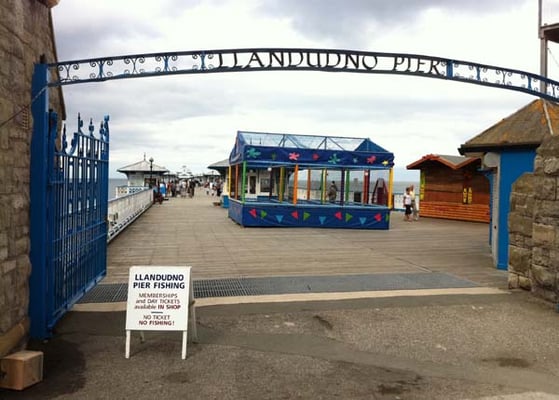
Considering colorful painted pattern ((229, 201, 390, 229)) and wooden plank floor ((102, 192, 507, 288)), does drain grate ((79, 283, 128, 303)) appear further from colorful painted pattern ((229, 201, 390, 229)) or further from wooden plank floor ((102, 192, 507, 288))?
colorful painted pattern ((229, 201, 390, 229))

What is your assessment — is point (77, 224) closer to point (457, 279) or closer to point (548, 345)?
point (548, 345)

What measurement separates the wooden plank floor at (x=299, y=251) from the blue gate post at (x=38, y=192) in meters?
3.32

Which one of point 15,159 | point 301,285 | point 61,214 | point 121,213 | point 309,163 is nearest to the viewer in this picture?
point 15,159

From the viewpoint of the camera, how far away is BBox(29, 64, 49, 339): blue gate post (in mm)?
5180

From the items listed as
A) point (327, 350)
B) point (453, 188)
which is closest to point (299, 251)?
point (327, 350)

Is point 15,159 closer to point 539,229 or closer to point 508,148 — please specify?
point 539,229

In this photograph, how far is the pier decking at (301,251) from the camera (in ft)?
31.6

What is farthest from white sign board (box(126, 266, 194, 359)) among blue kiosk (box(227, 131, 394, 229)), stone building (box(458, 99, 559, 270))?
blue kiosk (box(227, 131, 394, 229))

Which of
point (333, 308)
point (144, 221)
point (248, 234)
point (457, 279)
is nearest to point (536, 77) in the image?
point (457, 279)

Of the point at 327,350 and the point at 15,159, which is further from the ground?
the point at 15,159

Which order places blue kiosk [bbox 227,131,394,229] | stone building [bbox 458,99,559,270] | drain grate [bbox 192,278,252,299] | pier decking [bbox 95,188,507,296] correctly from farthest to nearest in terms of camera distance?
1. blue kiosk [bbox 227,131,394,229]
2. stone building [bbox 458,99,559,270]
3. pier decking [bbox 95,188,507,296]
4. drain grate [bbox 192,278,252,299]

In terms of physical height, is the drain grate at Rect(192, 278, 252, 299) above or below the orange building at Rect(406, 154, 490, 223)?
below

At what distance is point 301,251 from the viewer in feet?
39.9

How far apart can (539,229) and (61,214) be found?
6525 millimetres
